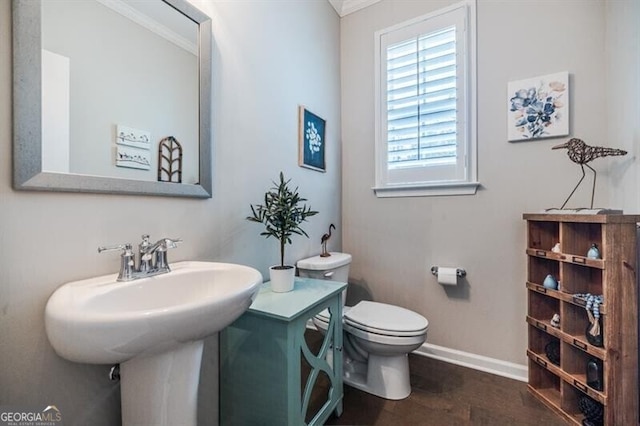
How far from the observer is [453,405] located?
1.48 metres

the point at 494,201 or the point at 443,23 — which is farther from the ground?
the point at 443,23

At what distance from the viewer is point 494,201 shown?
1.79 m

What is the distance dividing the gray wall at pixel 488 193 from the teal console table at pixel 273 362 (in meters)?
0.99

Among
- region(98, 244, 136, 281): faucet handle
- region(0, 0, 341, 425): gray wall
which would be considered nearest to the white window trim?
region(0, 0, 341, 425): gray wall

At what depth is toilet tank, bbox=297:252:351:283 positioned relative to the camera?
1681mm

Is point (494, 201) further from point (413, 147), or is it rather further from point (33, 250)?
point (33, 250)

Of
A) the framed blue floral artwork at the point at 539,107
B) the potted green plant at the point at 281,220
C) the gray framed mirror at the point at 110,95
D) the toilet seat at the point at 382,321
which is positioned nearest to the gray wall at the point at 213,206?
the gray framed mirror at the point at 110,95

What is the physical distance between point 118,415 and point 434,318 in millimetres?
1822

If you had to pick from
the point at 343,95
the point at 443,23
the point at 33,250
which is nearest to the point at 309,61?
the point at 343,95

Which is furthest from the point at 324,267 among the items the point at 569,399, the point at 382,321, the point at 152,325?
the point at 569,399

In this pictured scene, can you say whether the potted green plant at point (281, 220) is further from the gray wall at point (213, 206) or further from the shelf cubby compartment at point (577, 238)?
the shelf cubby compartment at point (577, 238)

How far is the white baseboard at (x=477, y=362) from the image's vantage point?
5.64 feet

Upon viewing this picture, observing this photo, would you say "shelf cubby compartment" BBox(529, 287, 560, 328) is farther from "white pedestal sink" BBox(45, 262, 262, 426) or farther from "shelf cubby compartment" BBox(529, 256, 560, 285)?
"white pedestal sink" BBox(45, 262, 262, 426)

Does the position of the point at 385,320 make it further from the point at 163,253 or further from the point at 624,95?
the point at 624,95
